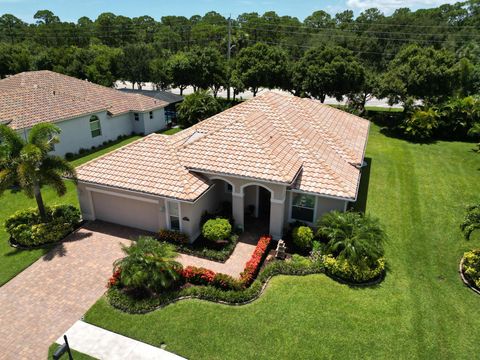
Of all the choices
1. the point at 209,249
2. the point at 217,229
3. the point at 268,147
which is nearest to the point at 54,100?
the point at 268,147

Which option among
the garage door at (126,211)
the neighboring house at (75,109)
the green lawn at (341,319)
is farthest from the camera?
the neighboring house at (75,109)

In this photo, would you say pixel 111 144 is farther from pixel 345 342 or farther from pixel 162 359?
pixel 345 342

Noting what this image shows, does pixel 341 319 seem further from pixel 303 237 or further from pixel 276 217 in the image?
pixel 276 217

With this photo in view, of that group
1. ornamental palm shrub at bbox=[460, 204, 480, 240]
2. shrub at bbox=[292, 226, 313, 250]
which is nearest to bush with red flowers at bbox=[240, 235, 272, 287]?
shrub at bbox=[292, 226, 313, 250]

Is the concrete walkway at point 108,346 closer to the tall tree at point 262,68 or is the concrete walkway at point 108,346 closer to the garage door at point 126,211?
the garage door at point 126,211

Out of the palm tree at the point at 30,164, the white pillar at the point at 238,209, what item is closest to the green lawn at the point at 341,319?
the white pillar at the point at 238,209

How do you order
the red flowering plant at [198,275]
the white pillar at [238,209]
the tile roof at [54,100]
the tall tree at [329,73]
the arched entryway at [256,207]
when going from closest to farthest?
the red flowering plant at [198,275]
the white pillar at [238,209]
the arched entryway at [256,207]
the tile roof at [54,100]
the tall tree at [329,73]

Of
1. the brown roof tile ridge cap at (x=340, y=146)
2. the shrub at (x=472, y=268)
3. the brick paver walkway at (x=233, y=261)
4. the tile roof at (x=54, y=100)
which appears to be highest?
the tile roof at (x=54, y=100)
